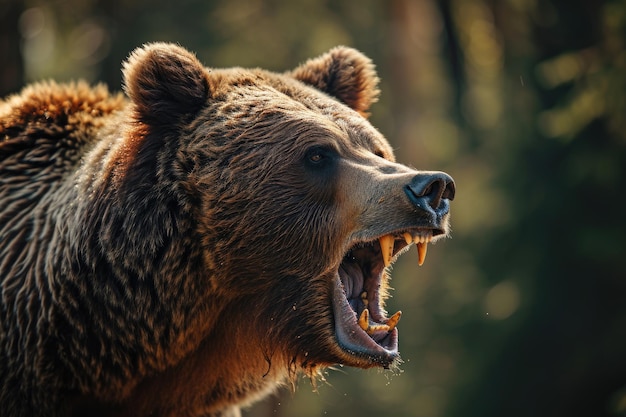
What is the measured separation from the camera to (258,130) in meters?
4.96

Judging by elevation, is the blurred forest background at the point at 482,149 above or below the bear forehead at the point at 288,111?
below

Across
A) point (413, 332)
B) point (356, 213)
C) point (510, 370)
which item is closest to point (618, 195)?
point (510, 370)

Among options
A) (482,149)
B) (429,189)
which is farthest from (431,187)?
(482,149)

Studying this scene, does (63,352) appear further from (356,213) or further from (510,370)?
(510,370)

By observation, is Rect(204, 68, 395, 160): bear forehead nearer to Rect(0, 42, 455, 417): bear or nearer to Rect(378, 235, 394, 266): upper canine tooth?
Rect(0, 42, 455, 417): bear

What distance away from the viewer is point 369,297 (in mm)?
5160

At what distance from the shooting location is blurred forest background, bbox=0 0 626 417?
1138 centimetres

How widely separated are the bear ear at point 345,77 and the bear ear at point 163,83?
3.09ft

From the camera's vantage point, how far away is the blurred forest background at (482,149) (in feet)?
37.3

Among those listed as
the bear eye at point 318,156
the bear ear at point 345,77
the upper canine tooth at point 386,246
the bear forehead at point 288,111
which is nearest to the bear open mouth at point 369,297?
the upper canine tooth at point 386,246

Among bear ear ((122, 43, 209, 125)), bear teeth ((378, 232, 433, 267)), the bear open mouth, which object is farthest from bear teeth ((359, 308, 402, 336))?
bear ear ((122, 43, 209, 125))

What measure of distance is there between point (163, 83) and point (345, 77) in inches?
50.2

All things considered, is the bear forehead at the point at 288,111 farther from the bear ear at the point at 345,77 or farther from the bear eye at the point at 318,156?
the bear ear at the point at 345,77

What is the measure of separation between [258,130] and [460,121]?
605 inches
